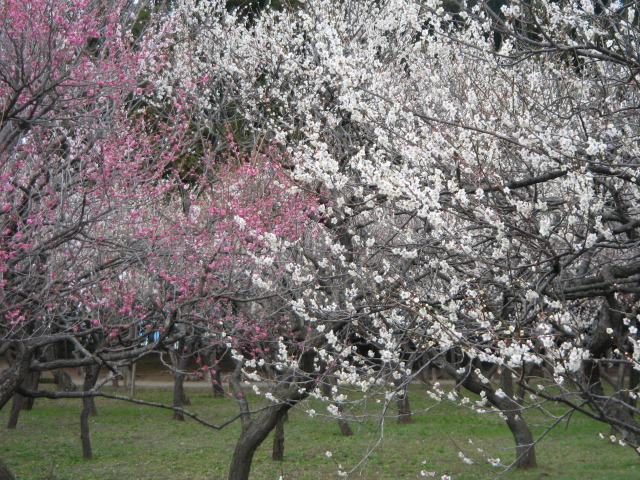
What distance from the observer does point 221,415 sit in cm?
1802

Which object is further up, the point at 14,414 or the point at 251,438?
the point at 251,438

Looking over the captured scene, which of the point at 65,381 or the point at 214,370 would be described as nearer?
the point at 214,370

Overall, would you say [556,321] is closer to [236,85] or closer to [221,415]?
[236,85]

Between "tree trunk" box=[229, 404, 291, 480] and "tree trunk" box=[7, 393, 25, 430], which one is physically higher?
"tree trunk" box=[229, 404, 291, 480]

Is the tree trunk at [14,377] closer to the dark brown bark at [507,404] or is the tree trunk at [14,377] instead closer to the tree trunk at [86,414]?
the dark brown bark at [507,404]

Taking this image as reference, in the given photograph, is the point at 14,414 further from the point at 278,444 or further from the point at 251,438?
the point at 251,438

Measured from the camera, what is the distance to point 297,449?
14172mm

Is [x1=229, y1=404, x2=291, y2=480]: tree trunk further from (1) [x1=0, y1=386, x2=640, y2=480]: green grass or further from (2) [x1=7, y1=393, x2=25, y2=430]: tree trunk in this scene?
(2) [x1=7, y1=393, x2=25, y2=430]: tree trunk

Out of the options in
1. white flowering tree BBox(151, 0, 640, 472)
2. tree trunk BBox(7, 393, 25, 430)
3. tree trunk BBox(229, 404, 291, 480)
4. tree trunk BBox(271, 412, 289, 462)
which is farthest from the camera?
tree trunk BBox(7, 393, 25, 430)

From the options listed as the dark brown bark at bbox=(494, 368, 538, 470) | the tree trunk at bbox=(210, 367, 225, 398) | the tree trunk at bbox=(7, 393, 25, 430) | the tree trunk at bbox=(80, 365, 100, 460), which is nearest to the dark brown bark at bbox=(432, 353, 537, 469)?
the dark brown bark at bbox=(494, 368, 538, 470)

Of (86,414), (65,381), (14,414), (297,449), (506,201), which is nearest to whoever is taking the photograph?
(506,201)

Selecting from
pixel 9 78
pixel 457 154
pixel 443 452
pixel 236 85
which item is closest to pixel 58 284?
pixel 9 78

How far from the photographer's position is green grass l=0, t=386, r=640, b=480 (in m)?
11.7

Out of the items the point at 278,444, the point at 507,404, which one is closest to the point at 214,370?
the point at 278,444
